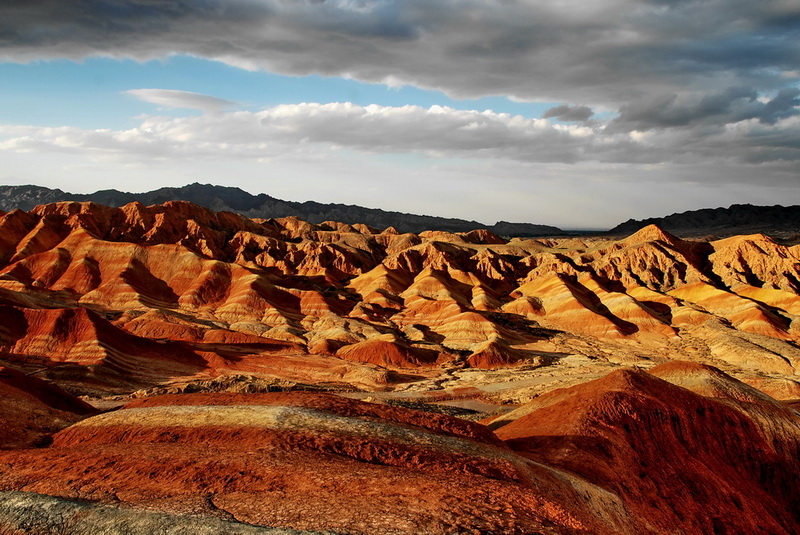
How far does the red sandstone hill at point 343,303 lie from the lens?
68312 millimetres

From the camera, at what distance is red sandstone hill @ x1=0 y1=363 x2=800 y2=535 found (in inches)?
568

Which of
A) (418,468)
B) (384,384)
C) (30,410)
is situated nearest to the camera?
(418,468)

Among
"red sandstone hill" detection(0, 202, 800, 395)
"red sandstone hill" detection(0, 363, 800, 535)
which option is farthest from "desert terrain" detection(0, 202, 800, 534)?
"red sandstone hill" detection(0, 202, 800, 395)

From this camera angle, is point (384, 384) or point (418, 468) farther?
point (384, 384)

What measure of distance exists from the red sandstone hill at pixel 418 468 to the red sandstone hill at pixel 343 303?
32907mm

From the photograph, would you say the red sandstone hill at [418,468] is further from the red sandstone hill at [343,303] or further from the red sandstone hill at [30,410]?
the red sandstone hill at [343,303]

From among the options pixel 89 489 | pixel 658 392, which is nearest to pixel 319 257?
pixel 658 392

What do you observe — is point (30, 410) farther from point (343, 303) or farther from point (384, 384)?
point (343, 303)

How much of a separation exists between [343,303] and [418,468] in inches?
3674

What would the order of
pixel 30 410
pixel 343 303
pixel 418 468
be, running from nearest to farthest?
pixel 418 468, pixel 30 410, pixel 343 303

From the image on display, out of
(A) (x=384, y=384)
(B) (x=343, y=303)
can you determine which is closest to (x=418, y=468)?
(A) (x=384, y=384)

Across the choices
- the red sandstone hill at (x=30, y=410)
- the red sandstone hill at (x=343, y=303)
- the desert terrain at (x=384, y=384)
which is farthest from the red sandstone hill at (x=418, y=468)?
the red sandstone hill at (x=343, y=303)

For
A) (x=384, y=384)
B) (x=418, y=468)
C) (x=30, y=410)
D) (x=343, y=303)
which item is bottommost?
(x=384, y=384)

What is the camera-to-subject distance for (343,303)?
4400 inches
